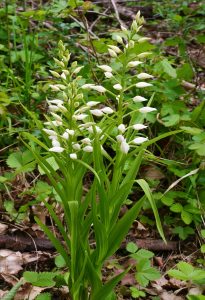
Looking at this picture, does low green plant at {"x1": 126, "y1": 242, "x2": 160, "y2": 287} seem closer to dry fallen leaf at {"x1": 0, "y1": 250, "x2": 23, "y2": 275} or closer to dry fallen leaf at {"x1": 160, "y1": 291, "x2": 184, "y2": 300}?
dry fallen leaf at {"x1": 160, "y1": 291, "x2": 184, "y2": 300}

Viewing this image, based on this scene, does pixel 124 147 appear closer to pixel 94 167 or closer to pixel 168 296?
pixel 94 167

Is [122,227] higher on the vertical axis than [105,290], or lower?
higher

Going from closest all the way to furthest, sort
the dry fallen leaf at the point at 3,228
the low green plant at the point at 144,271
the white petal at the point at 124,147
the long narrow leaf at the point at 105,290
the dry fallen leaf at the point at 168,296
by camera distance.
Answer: the white petal at the point at 124,147 → the long narrow leaf at the point at 105,290 → the low green plant at the point at 144,271 → the dry fallen leaf at the point at 168,296 → the dry fallen leaf at the point at 3,228

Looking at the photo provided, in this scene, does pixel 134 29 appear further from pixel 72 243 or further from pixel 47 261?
pixel 47 261

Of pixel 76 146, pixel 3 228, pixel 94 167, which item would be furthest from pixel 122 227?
pixel 3 228

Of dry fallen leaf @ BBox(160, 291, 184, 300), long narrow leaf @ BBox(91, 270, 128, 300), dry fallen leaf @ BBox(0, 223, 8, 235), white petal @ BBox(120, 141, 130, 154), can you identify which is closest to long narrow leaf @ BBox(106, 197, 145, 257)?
long narrow leaf @ BBox(91, 270, 128, 300)

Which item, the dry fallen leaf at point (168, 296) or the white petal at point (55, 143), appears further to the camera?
the dry fallen leaf at point (168, 296)

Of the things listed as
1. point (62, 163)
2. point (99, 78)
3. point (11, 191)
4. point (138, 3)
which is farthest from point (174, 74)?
point (138, 3)

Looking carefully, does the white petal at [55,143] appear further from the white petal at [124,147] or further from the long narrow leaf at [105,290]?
the long narrow leaf at [105,290]

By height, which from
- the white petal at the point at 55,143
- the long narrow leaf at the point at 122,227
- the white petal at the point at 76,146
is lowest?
the long narrow leaf at the point at 122,227

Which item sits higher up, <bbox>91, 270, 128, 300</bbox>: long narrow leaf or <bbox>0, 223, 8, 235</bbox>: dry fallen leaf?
<bbox>91, 270, 128, 300</bbox>: long narrow leaf

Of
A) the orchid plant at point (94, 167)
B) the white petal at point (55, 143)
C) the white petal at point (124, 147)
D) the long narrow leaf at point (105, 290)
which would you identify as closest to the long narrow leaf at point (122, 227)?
the orchid plant at point (94, 167)
